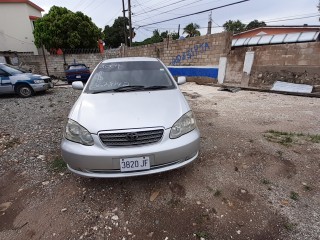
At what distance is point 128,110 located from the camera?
225 cm

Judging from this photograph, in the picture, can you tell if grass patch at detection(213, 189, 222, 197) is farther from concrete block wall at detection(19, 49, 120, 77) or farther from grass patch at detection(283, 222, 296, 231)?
concrete block wall at detection(19, 49, 120, 77)

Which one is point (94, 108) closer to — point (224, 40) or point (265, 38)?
point (224, 40)

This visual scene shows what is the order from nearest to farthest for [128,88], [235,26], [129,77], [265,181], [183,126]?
[183,126]
[265,181]
[128,88]
[129,77]
[235,26]

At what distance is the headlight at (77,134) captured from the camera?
80.5 inches

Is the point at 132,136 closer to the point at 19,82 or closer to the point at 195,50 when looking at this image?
the point at 19,82

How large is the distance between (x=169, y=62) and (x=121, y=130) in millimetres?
10894

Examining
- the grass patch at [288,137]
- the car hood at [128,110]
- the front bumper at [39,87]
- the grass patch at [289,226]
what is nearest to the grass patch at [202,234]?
the grass patch at [289,226]

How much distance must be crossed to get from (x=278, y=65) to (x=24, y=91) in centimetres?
966

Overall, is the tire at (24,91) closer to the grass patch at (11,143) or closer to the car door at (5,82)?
the car door at (5,82)

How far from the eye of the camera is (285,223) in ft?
6.18

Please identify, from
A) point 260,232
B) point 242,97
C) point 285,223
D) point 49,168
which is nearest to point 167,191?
point 260,232

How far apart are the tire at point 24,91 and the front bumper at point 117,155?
697cm

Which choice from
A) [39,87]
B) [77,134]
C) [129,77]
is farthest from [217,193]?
[39,87]

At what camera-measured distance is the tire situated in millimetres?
7562
